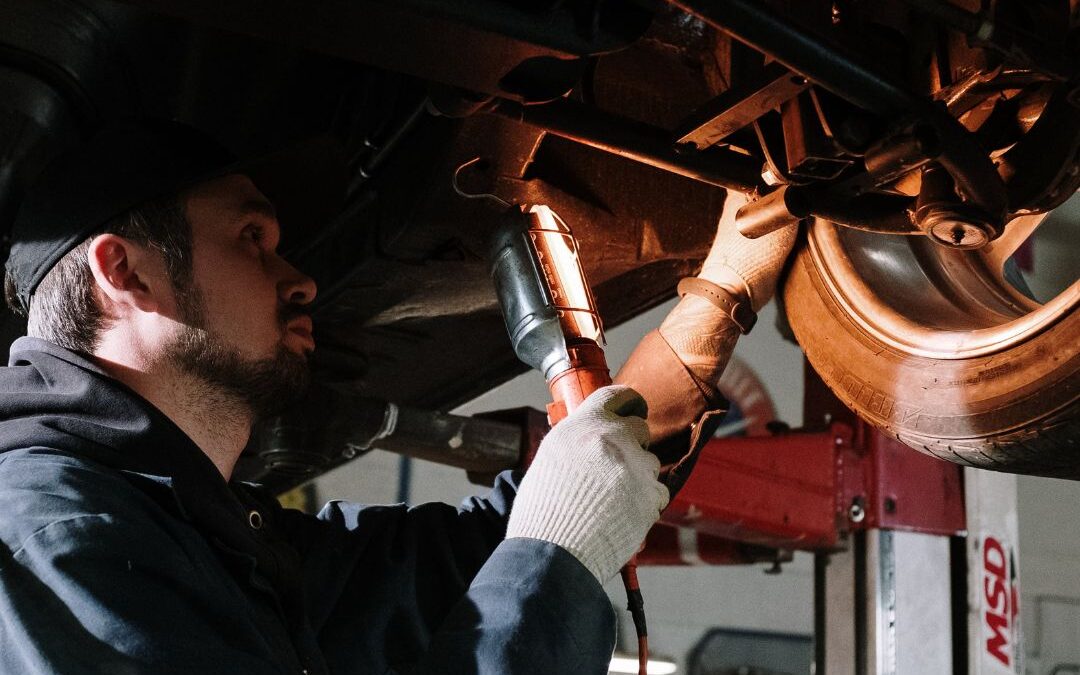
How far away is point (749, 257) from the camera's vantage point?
132 centimetres

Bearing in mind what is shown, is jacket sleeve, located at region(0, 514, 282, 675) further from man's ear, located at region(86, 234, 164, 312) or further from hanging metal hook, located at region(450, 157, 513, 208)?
hanging metal hook, located at region(450, 157, 513, 208)

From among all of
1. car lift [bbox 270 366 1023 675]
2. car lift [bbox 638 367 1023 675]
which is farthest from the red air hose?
car lift [bbox 638 367 1023 675]

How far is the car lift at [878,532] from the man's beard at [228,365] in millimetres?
1104

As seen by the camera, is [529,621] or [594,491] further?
[594,491]

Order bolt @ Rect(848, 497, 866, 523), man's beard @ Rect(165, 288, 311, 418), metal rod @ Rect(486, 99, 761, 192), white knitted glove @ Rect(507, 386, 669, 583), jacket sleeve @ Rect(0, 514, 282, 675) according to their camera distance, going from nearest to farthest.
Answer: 1. jacket sleeve @ Rect(0, 514, 282, 675)
2. white knitted glove @ Rect(507, 386, 669, 583)
3. metal rod @ Rect(486, 99, 761, 192)
4. man's beard @ Rect(165, 288, 311, 418)
5. bolt @ Rect(848, 497, 866, 523)

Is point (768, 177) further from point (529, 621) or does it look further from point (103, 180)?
point (103, 180)

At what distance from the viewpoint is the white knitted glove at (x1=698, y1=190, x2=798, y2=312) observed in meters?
1.31

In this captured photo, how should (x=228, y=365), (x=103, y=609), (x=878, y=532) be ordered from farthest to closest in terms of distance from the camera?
(x=878, y=532) → (x=228, y=365) → (x=103, y=609)

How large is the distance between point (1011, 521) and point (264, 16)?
1.85 meters

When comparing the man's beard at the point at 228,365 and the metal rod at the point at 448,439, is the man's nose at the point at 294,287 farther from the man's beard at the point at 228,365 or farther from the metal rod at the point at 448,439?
the metal rod at the point at 448,439

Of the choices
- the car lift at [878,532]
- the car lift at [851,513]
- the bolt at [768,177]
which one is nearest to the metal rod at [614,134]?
the bolt at [768,177]

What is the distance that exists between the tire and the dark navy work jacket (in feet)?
1.47

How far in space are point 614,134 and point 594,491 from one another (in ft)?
1.15

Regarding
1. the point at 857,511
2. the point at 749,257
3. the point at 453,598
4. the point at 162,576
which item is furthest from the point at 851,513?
the point at 162,576
